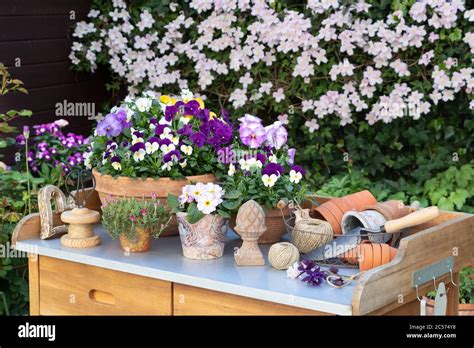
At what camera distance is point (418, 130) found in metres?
5.11

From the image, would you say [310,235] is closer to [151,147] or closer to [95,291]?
[151,147]

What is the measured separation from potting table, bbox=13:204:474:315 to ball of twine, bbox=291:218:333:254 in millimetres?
127

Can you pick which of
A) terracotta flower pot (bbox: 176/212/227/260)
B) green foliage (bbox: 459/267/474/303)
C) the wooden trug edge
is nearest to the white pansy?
terracotta flower pot (bbox: 176/212/227/260)

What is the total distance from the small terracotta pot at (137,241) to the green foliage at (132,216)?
0.04ft

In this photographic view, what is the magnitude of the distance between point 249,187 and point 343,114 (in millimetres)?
2434

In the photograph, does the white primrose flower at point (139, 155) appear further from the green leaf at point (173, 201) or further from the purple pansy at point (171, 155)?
the green leaf at point (173, 201)

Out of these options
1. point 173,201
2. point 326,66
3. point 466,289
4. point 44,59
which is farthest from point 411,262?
point 44,59

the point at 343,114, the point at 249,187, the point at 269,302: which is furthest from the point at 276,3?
the point at 269,302

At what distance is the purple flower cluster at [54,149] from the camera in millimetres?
4648

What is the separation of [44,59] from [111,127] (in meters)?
2.71

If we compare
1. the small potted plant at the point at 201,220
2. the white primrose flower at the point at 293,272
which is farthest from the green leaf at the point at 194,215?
the white primrose flower at the point at 293,272

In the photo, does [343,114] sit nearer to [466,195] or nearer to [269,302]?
[466,195]

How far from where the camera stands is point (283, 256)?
8.41 feet
